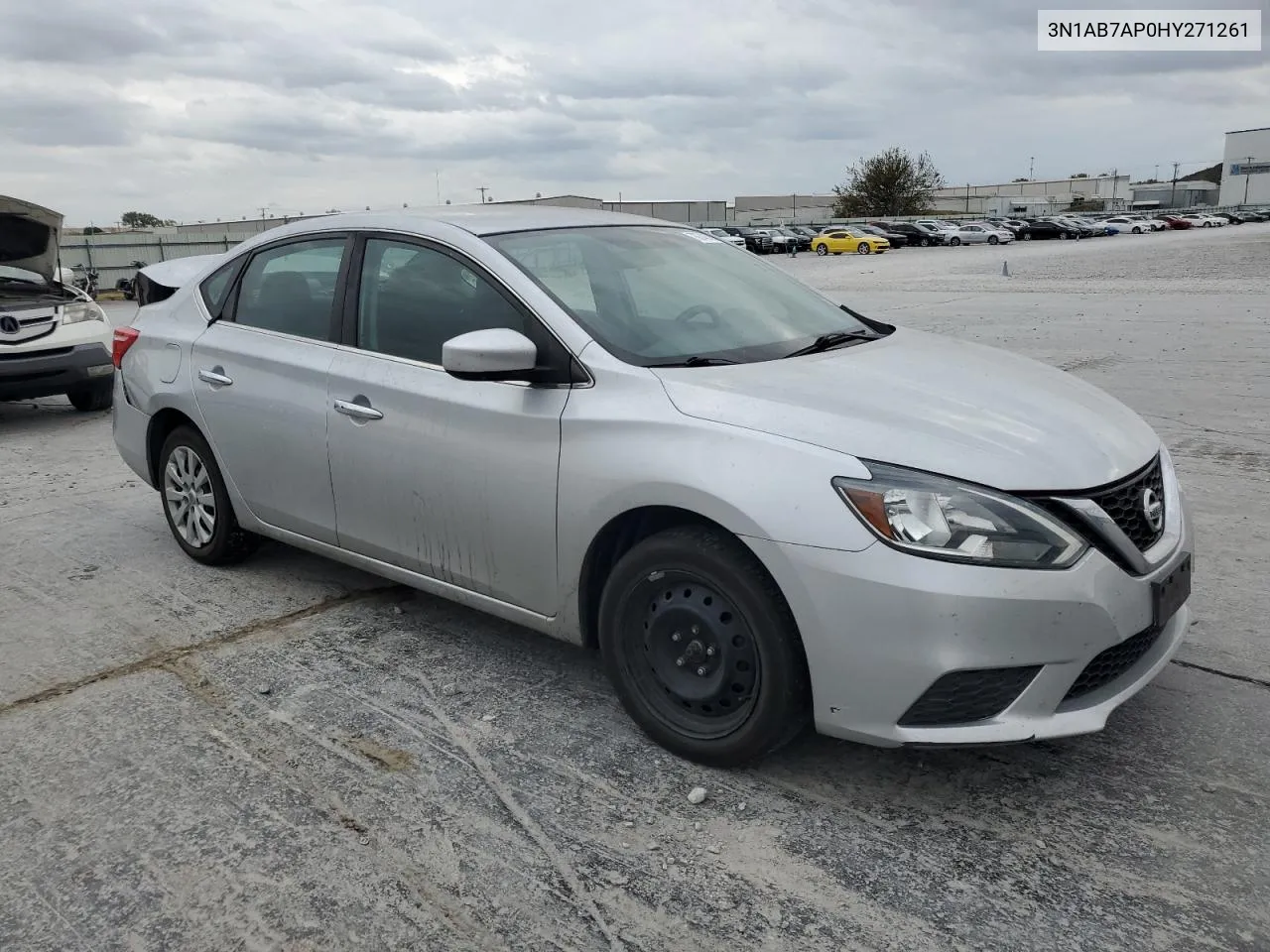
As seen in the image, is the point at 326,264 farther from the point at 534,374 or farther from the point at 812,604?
the point at 812,604

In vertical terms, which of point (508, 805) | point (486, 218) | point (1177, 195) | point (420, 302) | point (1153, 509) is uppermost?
point (1177, 195)

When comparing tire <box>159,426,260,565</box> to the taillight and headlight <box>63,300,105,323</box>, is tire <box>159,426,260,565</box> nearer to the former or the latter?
the taillight

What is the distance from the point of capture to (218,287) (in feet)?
16.0

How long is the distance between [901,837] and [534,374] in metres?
1.72

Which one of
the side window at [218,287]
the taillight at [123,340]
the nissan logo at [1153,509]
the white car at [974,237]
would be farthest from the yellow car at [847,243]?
the nissan logo at [1153,509]

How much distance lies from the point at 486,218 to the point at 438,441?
968 millimetres

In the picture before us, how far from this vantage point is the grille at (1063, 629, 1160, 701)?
2771 millimetres

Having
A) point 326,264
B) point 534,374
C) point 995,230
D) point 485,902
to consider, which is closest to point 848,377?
point 534,374

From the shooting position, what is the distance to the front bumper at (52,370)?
28.2 ft

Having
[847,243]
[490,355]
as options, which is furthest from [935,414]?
[847,243]

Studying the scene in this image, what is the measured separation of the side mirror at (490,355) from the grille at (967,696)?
5.01ft

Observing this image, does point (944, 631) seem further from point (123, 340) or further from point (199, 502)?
point (123, 340)

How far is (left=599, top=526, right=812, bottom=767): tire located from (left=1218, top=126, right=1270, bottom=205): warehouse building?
134 m

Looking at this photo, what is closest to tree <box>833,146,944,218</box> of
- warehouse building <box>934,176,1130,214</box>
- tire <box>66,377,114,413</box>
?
warehouse building <box>934,176,1130,214</box>
